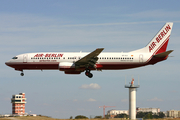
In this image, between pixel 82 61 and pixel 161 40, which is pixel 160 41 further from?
pixel 82 61

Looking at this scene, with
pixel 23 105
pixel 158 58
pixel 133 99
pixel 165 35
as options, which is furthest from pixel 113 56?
pixel 23 105

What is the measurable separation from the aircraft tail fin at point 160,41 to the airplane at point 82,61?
1.14m

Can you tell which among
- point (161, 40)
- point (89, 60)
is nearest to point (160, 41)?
point (161, 40)

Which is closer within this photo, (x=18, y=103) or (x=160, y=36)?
(x=160, y=36)

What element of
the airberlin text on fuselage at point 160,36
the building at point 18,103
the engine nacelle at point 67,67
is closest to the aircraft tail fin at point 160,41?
the airberlin text on fuselage at point 160,36

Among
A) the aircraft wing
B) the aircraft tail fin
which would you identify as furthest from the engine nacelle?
the aircraft tail fin

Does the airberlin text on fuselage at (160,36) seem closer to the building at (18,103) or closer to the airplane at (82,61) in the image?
the airplane at (82,61)

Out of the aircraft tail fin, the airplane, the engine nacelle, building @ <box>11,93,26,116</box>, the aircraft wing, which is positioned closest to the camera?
the aircraft wing

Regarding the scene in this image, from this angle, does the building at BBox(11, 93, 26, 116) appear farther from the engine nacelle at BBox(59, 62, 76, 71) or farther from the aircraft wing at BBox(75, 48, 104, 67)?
the aircraft wing at BBox(75, 48, 104, 67)

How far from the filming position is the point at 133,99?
75.8 metres

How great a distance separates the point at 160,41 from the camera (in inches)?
2537

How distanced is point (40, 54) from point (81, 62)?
902 cm

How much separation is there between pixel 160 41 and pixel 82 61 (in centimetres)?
1786

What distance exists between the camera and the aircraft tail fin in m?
63.6
